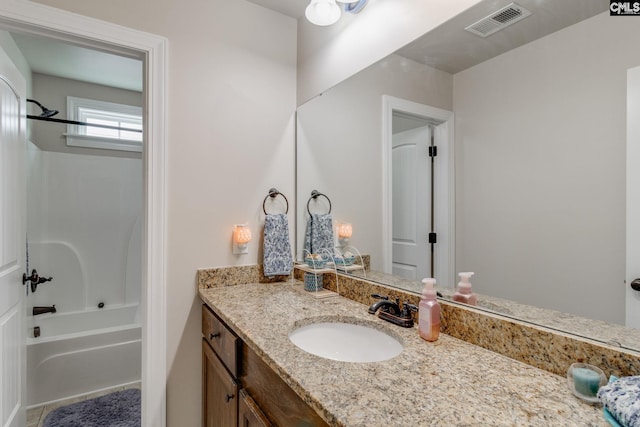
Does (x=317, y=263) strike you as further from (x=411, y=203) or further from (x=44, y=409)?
(x=44, y=409)

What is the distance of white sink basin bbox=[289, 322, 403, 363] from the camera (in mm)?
1100

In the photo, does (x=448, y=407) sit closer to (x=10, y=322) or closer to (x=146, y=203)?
(x=146, y=203)

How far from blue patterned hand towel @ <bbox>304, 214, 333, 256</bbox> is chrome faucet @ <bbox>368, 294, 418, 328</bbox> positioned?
1.84ft

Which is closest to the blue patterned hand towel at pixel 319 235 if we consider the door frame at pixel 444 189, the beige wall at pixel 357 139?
the beige wall at pixel 357 139

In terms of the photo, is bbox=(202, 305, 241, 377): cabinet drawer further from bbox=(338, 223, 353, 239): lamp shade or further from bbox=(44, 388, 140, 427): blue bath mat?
bbox=(44, 388, 140, 427): blue bath mat

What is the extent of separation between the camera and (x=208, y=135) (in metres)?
1.65

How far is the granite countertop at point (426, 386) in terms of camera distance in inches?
23.6

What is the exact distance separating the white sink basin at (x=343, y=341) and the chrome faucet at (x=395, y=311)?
61mm

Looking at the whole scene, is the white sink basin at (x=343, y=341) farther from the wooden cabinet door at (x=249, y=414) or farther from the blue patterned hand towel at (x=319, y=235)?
the blue patterned hand towel at (x=319, y=235)

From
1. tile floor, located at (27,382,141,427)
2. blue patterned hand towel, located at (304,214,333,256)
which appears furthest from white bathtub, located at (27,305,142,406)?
blue patterned hand towel, located at (304,214,333,256)

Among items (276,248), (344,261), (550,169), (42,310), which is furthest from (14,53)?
(550,169)

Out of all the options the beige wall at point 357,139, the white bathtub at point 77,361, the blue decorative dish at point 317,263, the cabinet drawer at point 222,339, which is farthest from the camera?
the white bathtub at point 77,361

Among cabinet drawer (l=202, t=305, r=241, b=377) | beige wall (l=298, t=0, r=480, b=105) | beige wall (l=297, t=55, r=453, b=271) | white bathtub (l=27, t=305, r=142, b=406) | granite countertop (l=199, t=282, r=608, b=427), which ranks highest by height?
beige wall (l=298, t=0, r=480, b=105)

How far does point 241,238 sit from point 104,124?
2.28 meters
